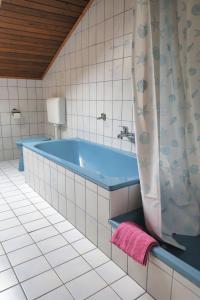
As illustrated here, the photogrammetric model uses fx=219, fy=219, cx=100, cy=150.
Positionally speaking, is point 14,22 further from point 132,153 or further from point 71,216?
point 71,216

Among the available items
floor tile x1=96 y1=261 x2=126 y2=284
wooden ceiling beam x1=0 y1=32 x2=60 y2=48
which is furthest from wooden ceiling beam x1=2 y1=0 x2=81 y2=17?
floor tile x1=96 y1=261 x2=126 y2=284

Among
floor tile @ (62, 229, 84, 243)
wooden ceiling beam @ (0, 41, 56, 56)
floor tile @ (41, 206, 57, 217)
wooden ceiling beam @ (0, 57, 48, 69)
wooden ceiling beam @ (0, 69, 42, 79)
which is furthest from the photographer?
wooden ceiling beam @ (0, 69, 42, 79)

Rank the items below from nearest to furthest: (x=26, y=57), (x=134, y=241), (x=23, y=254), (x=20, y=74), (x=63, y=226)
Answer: (x=134, y=241), (x=23, y=254), (x=63, y=226), (x=26, y=57), (x=20, y=74)

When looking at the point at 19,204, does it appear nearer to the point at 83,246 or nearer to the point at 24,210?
the point at 24,210

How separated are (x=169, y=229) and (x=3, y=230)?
1460 mm

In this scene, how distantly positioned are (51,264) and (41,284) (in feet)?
0.58

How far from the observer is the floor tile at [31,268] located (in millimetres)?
1492

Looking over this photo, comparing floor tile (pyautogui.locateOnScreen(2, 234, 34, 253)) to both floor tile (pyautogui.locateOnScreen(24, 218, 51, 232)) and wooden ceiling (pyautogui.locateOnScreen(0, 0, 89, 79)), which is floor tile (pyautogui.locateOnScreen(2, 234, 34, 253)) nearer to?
floor tile (pyautogui.locateOnScreen(24, 218, 51, 232))

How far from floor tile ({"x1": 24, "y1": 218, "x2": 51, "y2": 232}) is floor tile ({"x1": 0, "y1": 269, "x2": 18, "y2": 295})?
51cm

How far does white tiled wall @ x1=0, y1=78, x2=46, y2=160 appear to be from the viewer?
399 centimetres

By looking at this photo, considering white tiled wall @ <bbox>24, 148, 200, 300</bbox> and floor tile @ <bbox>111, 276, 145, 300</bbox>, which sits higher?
white tiled wall @ <bbox>24, 148, 200, 300</bbox>

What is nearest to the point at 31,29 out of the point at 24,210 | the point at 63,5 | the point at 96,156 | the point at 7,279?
the point at 63,5

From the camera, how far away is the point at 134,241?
1.34 m

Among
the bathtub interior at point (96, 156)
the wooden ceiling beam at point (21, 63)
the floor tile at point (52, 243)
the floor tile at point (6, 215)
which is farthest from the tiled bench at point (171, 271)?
the wooden ceiling beam at point (21, 63)
